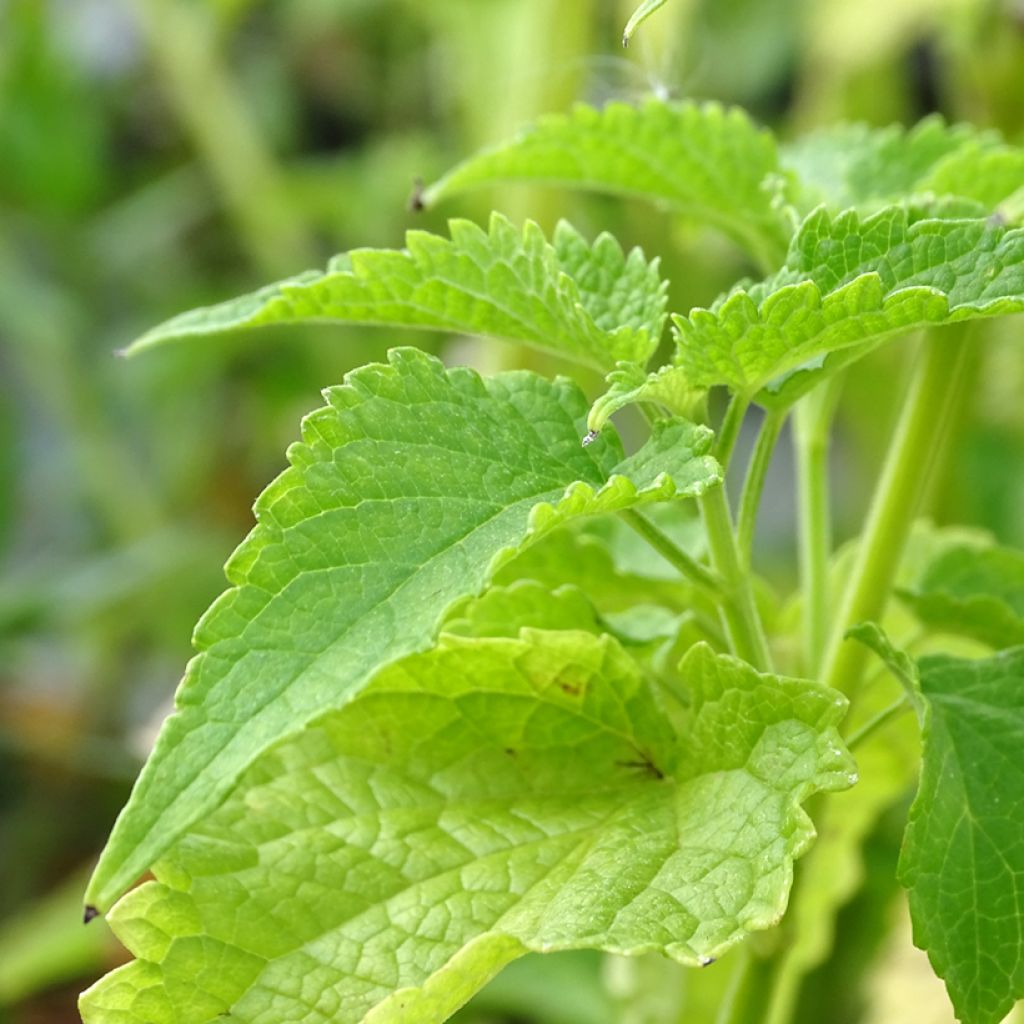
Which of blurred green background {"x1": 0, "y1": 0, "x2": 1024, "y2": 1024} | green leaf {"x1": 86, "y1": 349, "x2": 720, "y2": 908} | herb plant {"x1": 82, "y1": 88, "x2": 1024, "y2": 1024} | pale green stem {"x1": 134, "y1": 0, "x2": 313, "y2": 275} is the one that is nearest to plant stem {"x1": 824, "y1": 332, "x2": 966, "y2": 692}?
herb plant {"x1": 82, "y1": 88, "x2": 1024, "y2": 1024}

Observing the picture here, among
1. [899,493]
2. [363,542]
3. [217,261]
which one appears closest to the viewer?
[363,542]

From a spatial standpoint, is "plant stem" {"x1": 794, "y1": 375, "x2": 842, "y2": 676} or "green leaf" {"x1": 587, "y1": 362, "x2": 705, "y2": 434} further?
"plant stem" {"x1": 794, "y1": 375, "x2": 842, "y2": 676}

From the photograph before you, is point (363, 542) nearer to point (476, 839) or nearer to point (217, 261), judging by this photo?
point (476, 839)

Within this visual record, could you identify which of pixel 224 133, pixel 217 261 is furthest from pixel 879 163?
pixel 217 261

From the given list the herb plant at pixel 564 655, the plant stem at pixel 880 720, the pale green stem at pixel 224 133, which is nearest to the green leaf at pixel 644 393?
the herb plant at pixel 564 655

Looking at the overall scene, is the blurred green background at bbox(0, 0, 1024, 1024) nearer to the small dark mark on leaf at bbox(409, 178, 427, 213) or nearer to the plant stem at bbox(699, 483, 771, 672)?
the small dark mark on leaf at bbox(409, 178, 427, 213)

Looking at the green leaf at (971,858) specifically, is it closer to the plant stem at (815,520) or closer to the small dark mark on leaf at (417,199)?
the plant stem at (815,520)
